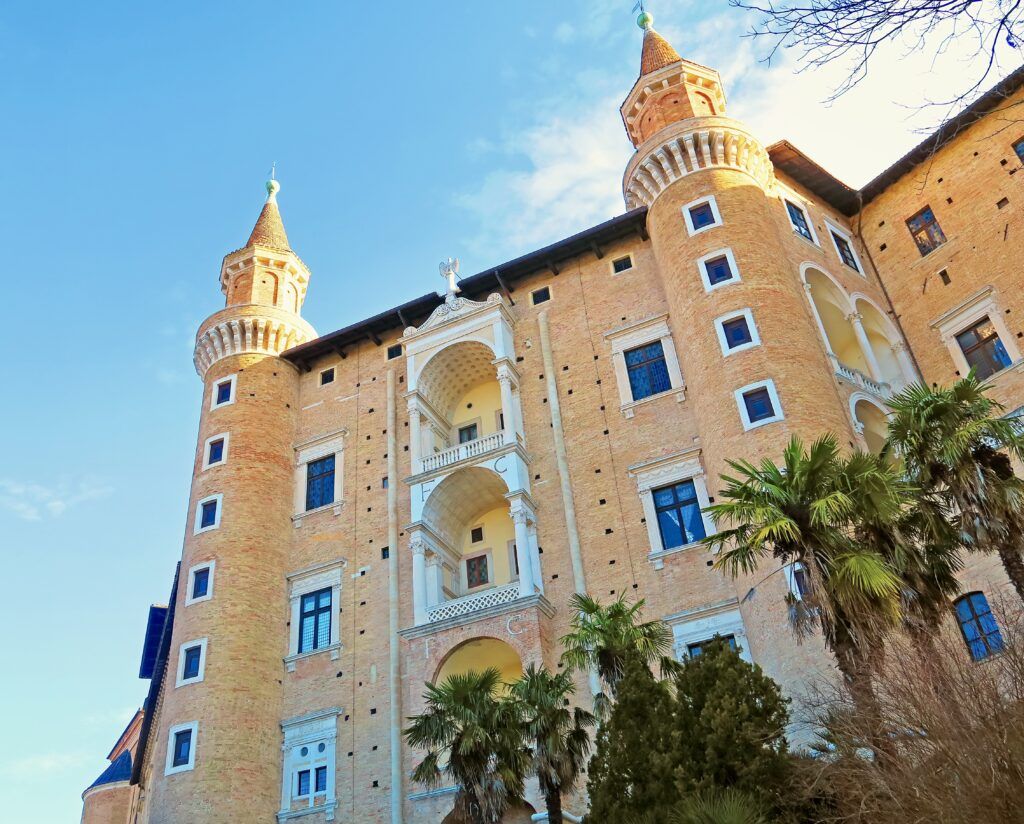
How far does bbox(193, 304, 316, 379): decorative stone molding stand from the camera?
33.5 metres

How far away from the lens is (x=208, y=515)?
97.7 ft

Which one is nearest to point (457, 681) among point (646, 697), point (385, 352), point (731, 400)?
point (646, 697)

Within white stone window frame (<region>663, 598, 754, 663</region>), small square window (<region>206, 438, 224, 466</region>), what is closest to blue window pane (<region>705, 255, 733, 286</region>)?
white stone window frame (<region>663, 598, 754, 663</region>)

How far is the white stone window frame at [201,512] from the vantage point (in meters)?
29.3

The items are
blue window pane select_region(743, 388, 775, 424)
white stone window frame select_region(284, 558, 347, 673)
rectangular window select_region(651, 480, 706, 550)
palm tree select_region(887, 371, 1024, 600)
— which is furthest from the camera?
white stone window frame select_region(284, 558, 347, 673)

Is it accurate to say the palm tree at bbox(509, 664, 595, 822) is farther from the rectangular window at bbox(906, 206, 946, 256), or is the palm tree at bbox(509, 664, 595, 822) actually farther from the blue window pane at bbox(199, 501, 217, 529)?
the rectangular window at bbox(906, 206, 946, 256)

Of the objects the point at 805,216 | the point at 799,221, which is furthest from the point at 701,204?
the point at 805,216

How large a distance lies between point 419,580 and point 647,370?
863cm

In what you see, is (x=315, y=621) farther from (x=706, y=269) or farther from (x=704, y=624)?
(x=706, y=269)

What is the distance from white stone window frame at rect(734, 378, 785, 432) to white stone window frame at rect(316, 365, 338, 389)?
14774mm

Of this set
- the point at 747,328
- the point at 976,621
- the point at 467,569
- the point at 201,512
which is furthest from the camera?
the point at 201,512

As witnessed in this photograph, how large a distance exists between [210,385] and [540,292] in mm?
11925

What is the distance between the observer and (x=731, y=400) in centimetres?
2392

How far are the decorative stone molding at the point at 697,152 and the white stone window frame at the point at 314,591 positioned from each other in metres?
14.6
